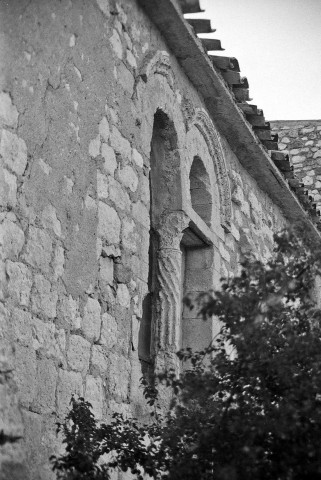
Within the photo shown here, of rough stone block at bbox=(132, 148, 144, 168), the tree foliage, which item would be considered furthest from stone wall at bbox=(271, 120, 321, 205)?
the tree foliage

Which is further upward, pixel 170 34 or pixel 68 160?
pixel 170 34

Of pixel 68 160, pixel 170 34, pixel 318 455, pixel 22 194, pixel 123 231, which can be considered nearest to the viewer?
pixel 318 455

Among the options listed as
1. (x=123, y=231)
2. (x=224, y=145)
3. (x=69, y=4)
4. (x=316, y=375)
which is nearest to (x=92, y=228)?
(x=123, y=231)

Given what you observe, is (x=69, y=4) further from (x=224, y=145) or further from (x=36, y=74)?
(x=224, y=145)

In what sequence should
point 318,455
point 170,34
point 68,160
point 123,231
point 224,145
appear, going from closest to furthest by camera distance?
point 318,455, point 68,160, point 123,231, point 170,34, point 224,145

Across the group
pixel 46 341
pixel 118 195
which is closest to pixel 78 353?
pixel 46 341

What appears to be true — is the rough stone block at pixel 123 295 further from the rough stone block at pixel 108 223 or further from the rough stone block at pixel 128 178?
the rough stone block at pixel 128 178

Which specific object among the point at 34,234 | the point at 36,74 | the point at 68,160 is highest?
the point at 36,74

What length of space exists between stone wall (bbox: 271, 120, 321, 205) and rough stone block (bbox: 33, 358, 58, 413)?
995cm

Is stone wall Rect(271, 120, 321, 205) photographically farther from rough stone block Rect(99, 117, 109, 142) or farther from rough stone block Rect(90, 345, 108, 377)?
rough stone block Rect(90, 345, 108, 377)

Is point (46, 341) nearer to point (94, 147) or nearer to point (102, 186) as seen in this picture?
point (102, 186)

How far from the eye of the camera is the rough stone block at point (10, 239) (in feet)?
12.2

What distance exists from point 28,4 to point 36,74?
352mm

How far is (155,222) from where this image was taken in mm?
6180
